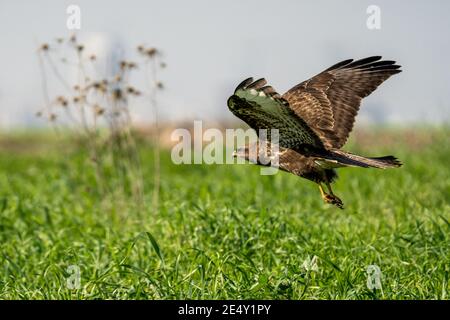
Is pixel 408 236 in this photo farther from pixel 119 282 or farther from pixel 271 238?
pixel 119 282

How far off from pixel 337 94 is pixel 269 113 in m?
1.17

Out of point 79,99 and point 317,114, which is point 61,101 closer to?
point 79,99

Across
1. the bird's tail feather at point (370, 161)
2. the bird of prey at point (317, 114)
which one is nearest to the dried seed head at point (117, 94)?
the bird of prey at point (317, 114)

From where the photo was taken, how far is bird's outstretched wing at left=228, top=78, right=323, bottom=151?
168 inches

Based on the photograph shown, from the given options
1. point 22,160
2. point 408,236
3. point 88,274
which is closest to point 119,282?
point 88,274

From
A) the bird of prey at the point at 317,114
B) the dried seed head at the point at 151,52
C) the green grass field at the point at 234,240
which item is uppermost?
the dried seed head at the point at 151,52

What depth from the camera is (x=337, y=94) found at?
5.53 metres

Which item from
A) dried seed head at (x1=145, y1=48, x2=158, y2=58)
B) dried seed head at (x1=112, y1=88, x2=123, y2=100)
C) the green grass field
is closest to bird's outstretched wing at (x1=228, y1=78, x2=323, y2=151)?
the green grass field

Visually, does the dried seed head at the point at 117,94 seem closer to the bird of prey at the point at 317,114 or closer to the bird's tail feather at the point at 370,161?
the bird of prey at the point at 317,114

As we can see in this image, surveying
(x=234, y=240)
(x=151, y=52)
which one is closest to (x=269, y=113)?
(x=234, y=240)

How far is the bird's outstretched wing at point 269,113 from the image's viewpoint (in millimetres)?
4262

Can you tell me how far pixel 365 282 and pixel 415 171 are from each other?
4.58m

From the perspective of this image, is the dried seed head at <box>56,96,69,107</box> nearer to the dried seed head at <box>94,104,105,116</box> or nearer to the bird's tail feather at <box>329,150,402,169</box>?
the dried seed head at <box>94,104,105,116</box>

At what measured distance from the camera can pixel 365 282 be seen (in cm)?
466
